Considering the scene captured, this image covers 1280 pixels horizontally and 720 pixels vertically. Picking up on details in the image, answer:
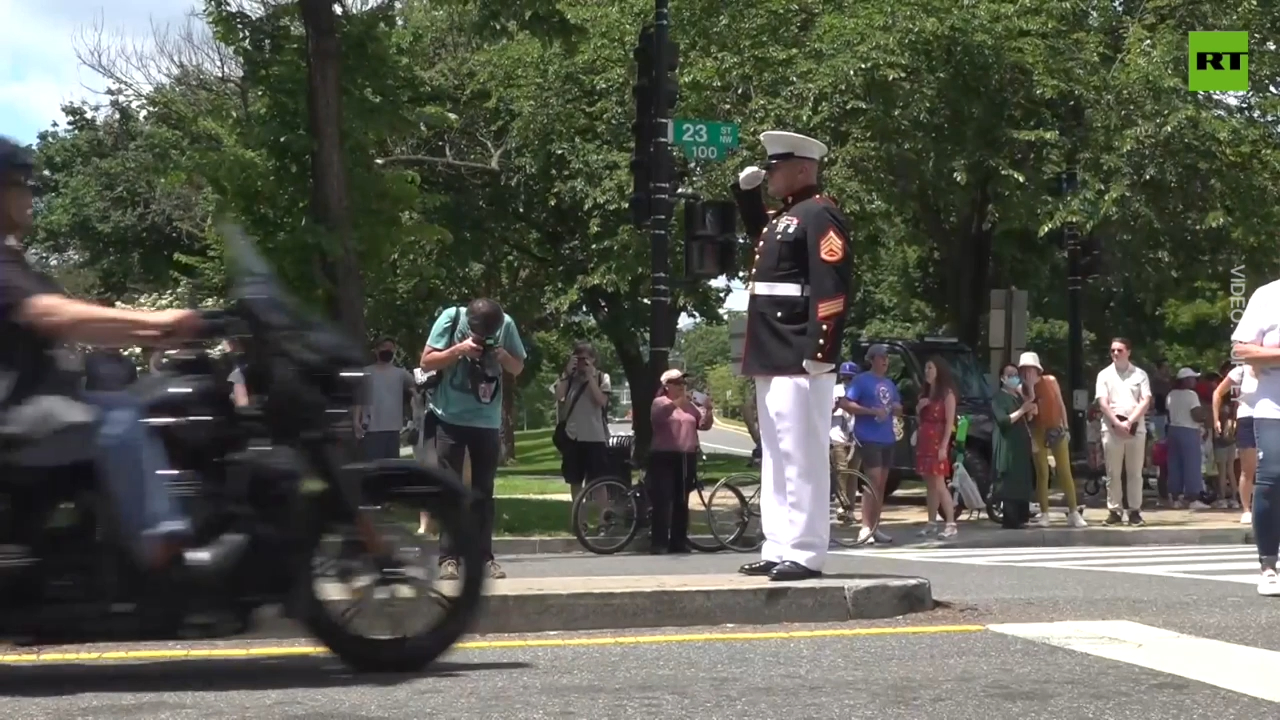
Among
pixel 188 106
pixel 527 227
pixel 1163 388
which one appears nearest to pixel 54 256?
pixel 188 106

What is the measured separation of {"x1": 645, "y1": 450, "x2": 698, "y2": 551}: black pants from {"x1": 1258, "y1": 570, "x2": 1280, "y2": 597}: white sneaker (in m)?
6.83

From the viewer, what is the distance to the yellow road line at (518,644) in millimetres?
7523

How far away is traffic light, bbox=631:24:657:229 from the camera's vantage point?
15.5 metres

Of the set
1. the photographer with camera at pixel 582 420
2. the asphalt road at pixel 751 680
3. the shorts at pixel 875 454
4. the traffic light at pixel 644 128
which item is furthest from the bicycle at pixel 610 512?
the asphalt road at pixel 751 680

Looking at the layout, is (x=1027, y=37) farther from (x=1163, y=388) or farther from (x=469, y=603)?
(x=469, y=603)

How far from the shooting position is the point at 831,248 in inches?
336

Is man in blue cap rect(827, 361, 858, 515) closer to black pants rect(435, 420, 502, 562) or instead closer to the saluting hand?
black pants rect(435, 420, 502, 562)

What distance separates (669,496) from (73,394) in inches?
437

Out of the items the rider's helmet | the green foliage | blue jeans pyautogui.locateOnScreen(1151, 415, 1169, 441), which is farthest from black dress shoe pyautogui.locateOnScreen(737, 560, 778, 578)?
blue jeans pyautogui.locateOnScreen(1151, 415, 1169, 441)

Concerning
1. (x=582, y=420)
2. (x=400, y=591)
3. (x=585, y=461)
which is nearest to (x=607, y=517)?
(x=585, y=461)

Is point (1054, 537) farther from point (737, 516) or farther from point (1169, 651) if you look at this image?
point (1169, 651)

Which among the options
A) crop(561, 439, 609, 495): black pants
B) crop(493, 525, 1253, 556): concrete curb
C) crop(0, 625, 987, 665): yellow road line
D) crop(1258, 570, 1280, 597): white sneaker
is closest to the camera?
crop(0, 625, 987, 665): yellow road line

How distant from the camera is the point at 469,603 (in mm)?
5672

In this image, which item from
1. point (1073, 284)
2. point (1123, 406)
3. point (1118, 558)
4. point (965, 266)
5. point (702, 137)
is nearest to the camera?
point (1118, 558)
